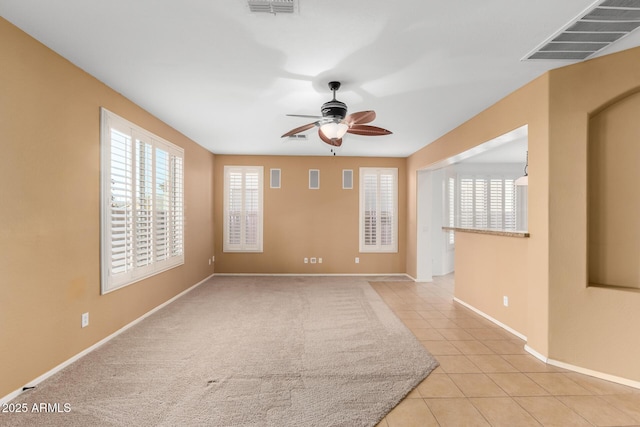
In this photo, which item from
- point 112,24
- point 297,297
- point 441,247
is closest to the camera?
point 112,24

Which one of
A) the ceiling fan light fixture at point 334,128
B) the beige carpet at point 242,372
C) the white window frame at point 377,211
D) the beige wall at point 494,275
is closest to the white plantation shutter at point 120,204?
the beige carpet at point 242,372

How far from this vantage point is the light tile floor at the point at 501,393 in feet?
6.82

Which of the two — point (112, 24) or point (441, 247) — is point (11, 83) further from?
point (441, 247)

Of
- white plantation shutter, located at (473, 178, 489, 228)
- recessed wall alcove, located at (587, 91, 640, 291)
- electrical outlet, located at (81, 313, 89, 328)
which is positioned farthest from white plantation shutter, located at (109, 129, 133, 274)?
white plantation shutter, located at (473, 178, 489, 228)

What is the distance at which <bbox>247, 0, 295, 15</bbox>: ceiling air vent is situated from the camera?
191 centimetres

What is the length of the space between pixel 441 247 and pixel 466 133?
3696mm

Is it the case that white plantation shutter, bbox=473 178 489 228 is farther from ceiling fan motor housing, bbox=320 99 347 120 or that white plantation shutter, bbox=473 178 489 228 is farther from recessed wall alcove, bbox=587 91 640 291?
ceiling fan motor housing, bbox=320 99 347 120

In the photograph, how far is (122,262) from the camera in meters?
3.47

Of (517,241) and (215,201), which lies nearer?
(517,241)

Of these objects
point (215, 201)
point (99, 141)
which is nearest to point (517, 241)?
point (99, 141)

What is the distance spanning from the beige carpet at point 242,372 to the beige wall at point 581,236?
4.26 ft

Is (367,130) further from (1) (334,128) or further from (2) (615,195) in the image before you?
(2) (615,195)

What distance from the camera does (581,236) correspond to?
108 inches

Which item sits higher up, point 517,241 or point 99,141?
point 99,141
